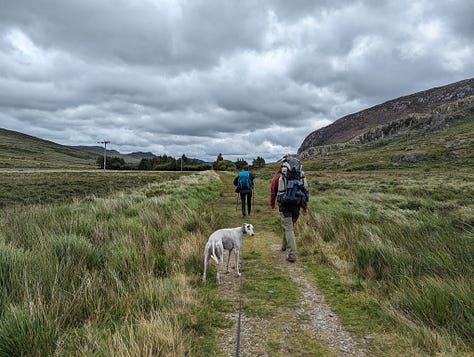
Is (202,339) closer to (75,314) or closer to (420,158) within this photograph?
(75,314)

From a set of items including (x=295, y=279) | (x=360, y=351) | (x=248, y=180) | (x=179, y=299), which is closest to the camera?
(x=360, y=351)

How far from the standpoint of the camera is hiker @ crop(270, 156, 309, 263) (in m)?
7.05

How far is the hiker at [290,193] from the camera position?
7.05 m

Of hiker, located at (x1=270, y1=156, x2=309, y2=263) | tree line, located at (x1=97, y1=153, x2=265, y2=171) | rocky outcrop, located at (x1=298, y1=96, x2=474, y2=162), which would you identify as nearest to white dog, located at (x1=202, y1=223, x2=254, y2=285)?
hiker, located at (x1=270, y1=156, x2=309, y2=263)

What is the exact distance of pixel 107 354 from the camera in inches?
109

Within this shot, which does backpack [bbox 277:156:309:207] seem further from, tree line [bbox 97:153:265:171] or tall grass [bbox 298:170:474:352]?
tree line [bbox 97:153:265:171]

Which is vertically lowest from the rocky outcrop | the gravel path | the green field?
the gravel path

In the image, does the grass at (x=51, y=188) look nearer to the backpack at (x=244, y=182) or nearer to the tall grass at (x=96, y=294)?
the backpack at (x=244, y=182)

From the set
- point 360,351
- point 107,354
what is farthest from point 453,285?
point 107,354

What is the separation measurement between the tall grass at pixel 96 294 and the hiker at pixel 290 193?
230 centimetres

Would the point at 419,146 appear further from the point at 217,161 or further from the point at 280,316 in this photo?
the point at 280,316

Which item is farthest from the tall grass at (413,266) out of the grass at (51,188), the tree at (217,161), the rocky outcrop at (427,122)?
the rocky outcrop at (427,122)

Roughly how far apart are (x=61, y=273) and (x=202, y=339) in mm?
2457

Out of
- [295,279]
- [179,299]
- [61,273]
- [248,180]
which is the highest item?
[248,180]
